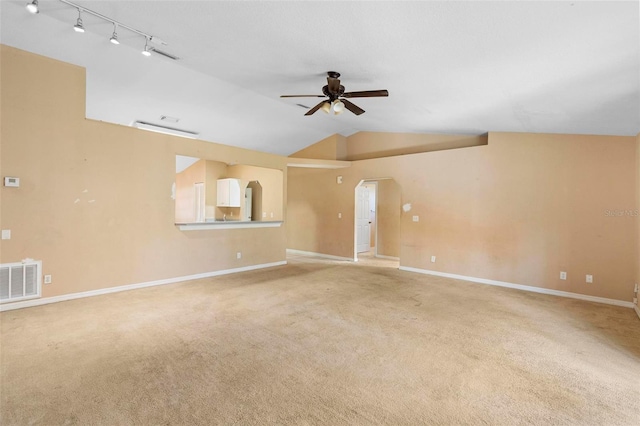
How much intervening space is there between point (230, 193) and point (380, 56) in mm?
6390

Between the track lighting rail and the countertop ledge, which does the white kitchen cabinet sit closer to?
the countertop ledge

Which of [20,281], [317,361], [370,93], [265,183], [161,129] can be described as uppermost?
[161,129]

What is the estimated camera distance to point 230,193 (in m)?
8.48

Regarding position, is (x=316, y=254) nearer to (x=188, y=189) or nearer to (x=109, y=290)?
(x=188, y=189)

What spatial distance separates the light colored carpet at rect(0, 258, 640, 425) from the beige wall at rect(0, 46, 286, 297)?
0.64 m

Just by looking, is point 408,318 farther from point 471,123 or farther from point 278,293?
point 471,123

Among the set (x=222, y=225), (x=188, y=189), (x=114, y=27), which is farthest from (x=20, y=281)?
(x=188, y=189)

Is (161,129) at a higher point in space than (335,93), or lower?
higher

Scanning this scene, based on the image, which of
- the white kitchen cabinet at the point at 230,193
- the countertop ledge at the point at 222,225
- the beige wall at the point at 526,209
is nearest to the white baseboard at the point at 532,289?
the beige wall at the point at 526,209

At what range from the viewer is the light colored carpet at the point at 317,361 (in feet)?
5.98

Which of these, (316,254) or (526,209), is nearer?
(526,209)

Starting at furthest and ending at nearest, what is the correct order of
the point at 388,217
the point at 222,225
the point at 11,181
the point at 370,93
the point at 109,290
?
1. the point at 388,217
2. the point at 222,225
3. the point at 109,290
4. the point at 11,181
5. the point at 370,93

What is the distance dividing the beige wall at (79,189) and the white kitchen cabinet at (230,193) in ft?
10.5

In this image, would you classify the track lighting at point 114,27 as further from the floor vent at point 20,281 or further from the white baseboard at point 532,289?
the white baseboard at point 532,289
